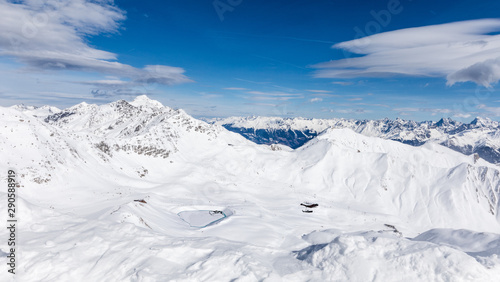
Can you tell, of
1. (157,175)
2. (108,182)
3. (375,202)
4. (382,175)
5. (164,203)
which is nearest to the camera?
(164,203)

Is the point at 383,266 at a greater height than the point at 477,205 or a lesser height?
greater

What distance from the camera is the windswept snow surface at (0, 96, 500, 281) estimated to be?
A: 48.0ft

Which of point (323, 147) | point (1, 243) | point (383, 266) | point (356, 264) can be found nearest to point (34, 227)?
point (1, 243)

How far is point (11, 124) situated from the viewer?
1780 inches

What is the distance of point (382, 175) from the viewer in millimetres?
97125

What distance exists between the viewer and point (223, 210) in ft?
144

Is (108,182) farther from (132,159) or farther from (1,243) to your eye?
(1,243)

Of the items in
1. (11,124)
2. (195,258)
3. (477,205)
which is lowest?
(477,205)

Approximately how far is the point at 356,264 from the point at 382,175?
94.0m

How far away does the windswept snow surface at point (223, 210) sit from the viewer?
14617mm

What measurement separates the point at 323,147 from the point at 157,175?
222ft

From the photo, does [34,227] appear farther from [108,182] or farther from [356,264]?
[108,182]

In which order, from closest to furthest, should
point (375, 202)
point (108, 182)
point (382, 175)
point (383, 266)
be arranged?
point (383, 266) < point (108, 182) < point (375, 202) < point (382, 175)

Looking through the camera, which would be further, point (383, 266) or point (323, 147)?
point (323, 147)
